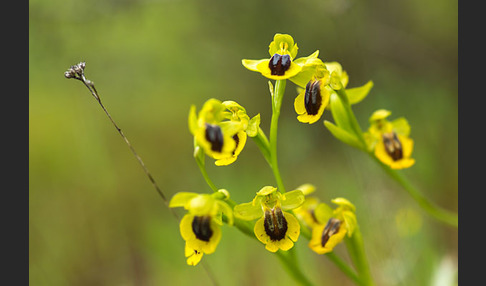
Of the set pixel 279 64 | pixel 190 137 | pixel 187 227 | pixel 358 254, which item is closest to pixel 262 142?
pixel 279 64

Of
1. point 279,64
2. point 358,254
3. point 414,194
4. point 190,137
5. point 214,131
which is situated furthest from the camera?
point 190,137

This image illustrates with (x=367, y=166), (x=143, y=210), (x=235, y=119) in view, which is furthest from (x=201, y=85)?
(x=235, y=119)

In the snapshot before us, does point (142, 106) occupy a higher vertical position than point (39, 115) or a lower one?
lower

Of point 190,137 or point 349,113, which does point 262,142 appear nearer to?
point 349,113

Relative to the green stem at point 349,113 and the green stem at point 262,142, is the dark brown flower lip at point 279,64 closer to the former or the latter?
the green stem at point 262,142

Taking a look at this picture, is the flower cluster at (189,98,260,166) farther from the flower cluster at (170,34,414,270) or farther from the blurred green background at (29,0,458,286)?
the blurred green background at (29,0,458,286)

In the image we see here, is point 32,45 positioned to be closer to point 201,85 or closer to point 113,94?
point 113,94

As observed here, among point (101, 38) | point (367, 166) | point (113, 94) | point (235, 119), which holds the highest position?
point (101, 38)

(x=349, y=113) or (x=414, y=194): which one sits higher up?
(x=349, y=113)
